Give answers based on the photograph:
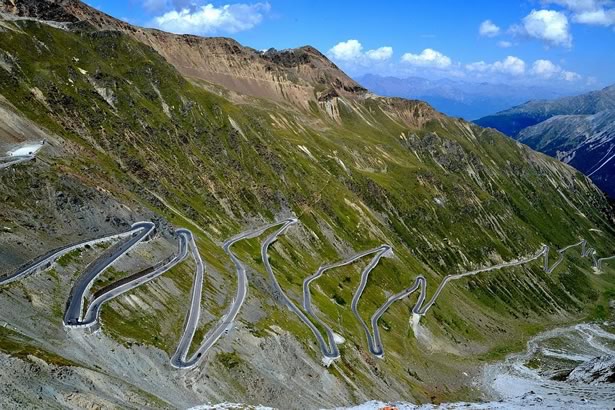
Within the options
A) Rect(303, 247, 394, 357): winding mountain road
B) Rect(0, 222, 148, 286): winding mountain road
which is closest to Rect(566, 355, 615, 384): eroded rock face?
Rect(303, 247, 394, 357): winding mountain road

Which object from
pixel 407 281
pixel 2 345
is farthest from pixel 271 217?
pixel 2 345

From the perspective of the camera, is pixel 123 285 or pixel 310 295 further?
pixel 310 295

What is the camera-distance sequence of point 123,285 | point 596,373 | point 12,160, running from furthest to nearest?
point 12,160 → point 596,373 → point 123,285

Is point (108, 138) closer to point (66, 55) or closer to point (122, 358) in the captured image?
point (66, 55)

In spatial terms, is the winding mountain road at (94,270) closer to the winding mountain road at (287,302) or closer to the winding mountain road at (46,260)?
the winding mountain road at (46,260)

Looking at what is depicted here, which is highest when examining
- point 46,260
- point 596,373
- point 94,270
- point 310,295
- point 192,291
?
point 46,260

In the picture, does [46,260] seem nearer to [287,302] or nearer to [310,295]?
[287,302]

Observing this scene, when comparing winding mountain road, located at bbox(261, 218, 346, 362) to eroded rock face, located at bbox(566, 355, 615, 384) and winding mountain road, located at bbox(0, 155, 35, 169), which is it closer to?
eroded rock face, located at bbox(566, 355, 615, 384)

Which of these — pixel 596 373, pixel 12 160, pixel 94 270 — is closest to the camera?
pixel 94 270

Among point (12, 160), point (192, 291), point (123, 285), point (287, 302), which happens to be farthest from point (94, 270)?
point (287, 302)
